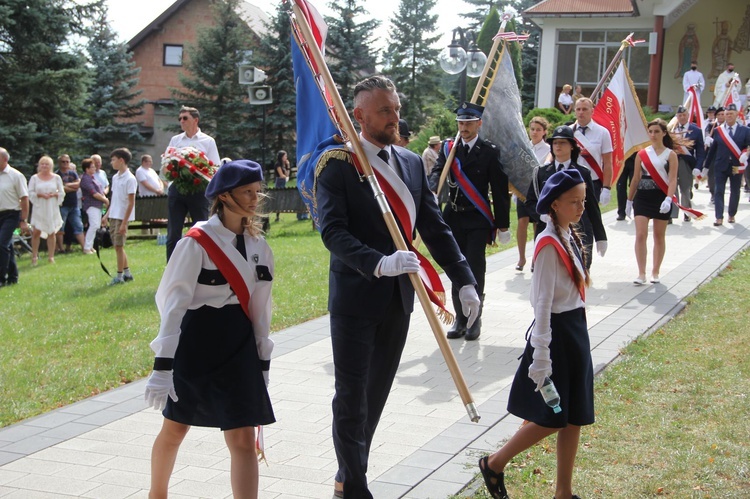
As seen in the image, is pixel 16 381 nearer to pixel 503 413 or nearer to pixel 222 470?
pixel 222 470

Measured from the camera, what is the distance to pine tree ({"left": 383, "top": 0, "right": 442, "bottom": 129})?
5588 centimetres

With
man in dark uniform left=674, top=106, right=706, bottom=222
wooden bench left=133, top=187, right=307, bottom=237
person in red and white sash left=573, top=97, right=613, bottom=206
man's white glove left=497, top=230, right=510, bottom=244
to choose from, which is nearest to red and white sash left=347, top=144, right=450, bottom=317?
man's white glove left=497, top=230, right=510, bottom=244

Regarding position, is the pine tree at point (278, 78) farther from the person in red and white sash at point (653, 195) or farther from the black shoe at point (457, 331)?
the black shoe at point (457, 331)

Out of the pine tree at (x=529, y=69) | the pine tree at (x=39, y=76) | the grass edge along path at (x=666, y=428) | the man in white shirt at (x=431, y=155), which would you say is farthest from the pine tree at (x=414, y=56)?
the grass edge along path at (x=666, y=428)

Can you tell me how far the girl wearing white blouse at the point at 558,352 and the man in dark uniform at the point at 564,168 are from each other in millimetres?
2766

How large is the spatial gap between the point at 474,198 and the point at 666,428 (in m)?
3.36

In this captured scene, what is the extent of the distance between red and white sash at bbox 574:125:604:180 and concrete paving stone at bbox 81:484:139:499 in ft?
23.8

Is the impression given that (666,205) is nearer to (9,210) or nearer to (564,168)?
(564,168)

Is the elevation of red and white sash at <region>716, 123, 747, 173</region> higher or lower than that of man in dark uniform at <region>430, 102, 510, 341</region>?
higher

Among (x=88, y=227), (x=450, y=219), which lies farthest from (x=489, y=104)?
(x=88, y=227)

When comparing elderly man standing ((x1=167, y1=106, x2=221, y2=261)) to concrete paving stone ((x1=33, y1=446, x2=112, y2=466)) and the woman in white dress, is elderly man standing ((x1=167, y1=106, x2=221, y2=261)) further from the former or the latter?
the woman in white dress

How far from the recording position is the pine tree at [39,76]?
2628 centimetres

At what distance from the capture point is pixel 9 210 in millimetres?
13492

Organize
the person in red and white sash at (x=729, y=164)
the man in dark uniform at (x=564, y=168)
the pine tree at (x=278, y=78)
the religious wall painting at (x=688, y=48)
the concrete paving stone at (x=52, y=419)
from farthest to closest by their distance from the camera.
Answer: the pine tree at (x=278, y=78) < the religious wall painting at (x=688, y=48) < the person in red and white sash at (x=729, y=164) < the man in dark uniform at (x=564, y=168) < the concrete paving stone at (x=52, y=419)
